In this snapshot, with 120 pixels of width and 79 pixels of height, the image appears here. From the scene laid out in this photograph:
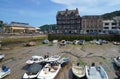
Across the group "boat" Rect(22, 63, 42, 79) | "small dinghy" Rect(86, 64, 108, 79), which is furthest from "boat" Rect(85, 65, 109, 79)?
"boat" Rect(22, 63, 42, 79)

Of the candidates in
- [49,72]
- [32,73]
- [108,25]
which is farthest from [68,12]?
[32,73]

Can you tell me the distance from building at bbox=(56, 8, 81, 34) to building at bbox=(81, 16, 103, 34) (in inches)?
192

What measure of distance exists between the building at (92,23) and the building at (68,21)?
487cm

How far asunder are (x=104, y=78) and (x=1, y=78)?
14.9 metres

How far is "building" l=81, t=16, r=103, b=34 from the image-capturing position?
10700 cm

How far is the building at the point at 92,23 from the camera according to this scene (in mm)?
107000

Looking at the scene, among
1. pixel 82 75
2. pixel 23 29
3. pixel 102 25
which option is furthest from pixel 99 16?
pixel 82 75

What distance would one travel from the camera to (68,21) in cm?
11625

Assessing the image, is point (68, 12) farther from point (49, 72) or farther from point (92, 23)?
point (49, 72)

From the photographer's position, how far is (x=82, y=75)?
79.0ft

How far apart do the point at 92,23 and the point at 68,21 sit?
57.8 ft

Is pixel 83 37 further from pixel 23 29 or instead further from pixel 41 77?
pixel 41 77

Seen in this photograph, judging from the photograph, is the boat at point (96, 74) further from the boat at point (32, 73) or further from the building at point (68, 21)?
the building at point (68, 21)

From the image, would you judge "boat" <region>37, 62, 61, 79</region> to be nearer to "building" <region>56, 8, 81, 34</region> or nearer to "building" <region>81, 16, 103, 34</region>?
"building" <region>81, 16, 103, 34</region>
